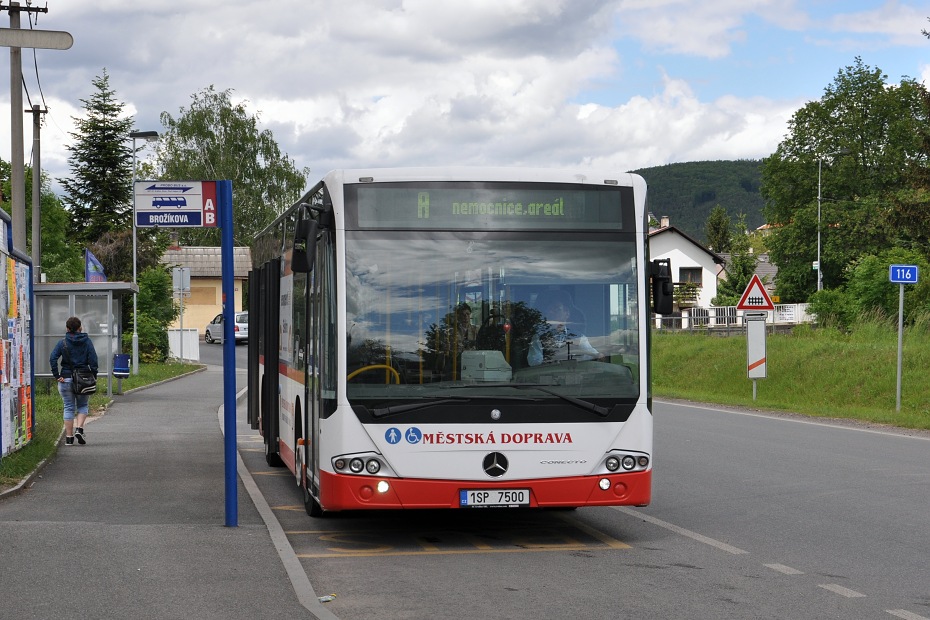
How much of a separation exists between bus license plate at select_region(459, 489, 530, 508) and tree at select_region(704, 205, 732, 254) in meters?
130

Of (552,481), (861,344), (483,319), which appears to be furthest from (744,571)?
(861,344)

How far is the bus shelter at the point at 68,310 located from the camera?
26.6 m

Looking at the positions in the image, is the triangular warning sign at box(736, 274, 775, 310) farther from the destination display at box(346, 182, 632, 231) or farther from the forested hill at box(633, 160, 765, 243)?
the forested hill at box(633, 160, 765, 243)

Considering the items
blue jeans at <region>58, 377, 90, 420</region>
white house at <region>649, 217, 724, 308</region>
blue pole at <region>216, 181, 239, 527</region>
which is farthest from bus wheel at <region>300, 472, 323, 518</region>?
white house at <region>649, 217, 724, 308</region>

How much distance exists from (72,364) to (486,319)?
9.98 metres

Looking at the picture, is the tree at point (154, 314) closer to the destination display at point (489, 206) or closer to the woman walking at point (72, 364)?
the woman walking at point (72, 364)

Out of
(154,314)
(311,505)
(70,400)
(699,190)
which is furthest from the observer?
(699,190)

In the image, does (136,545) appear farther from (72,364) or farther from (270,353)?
(72,364)

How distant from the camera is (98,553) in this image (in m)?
8.92

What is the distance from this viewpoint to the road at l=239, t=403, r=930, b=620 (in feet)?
24.6

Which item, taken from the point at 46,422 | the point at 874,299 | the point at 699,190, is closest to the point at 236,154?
the point at 874,299

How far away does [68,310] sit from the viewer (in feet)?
89.8

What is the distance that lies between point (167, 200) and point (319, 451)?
2.40 meters

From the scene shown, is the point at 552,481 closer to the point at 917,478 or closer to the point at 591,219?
the point at 591,219
